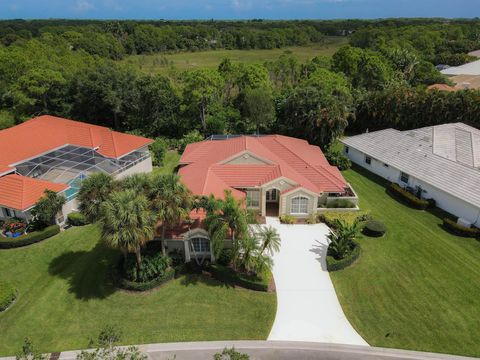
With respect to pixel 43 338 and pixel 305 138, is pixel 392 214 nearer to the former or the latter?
pixel 305 138

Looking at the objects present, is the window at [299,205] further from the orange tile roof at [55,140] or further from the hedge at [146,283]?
the orange tile roof at [55,140]

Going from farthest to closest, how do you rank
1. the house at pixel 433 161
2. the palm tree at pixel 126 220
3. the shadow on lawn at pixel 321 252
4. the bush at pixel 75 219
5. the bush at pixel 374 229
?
the house at pixel 433 161 → the bush at pixel 75 219 → the bush at pixel 374 229 → the shadow on lawn at pixel 321 252 → the palm tree at pixel 126 220

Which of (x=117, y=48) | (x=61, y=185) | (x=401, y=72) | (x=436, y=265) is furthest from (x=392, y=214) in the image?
(x=117, y=48)

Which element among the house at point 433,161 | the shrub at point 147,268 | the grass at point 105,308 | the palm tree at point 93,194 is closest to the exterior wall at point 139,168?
the grass at point 105,308

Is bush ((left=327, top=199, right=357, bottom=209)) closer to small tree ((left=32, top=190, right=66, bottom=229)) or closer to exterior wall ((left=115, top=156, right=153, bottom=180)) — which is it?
exterior wall ((left=115, top=156, right=153, bottom=180))

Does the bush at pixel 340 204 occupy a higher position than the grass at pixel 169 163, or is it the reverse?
the grass at pixel 169 163

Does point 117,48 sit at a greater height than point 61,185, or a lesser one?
greater
